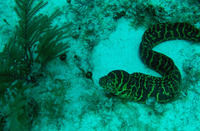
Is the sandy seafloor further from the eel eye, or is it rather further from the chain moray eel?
the eel eye

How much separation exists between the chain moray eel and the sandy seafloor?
17cm

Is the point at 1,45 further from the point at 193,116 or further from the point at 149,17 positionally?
the point at 193,116

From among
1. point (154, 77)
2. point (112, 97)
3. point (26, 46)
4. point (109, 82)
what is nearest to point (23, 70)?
point (26, 46)

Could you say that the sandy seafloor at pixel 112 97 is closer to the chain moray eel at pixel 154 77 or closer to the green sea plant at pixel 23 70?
the chain moray eel at pixel 154 77

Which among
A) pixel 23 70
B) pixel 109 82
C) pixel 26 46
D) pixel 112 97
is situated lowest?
pixel 112 97

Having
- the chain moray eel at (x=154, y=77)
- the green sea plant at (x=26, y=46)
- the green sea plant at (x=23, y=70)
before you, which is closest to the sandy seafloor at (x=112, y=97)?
the chain moray eel at (x=154, y=77)

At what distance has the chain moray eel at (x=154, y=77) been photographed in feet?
10.4

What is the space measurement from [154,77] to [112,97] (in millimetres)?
1287

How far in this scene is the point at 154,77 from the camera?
3.85 meters

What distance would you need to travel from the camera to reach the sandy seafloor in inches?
121

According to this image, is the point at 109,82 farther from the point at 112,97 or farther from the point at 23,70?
the point at 23,70

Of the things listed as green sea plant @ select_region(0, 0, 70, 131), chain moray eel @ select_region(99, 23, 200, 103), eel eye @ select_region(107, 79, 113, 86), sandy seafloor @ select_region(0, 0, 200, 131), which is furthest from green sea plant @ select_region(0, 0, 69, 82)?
chain moray eel @ select_region(99, 23, 200, 103)

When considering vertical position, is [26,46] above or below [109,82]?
above

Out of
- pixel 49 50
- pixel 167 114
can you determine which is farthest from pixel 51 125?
pixel 167 114
